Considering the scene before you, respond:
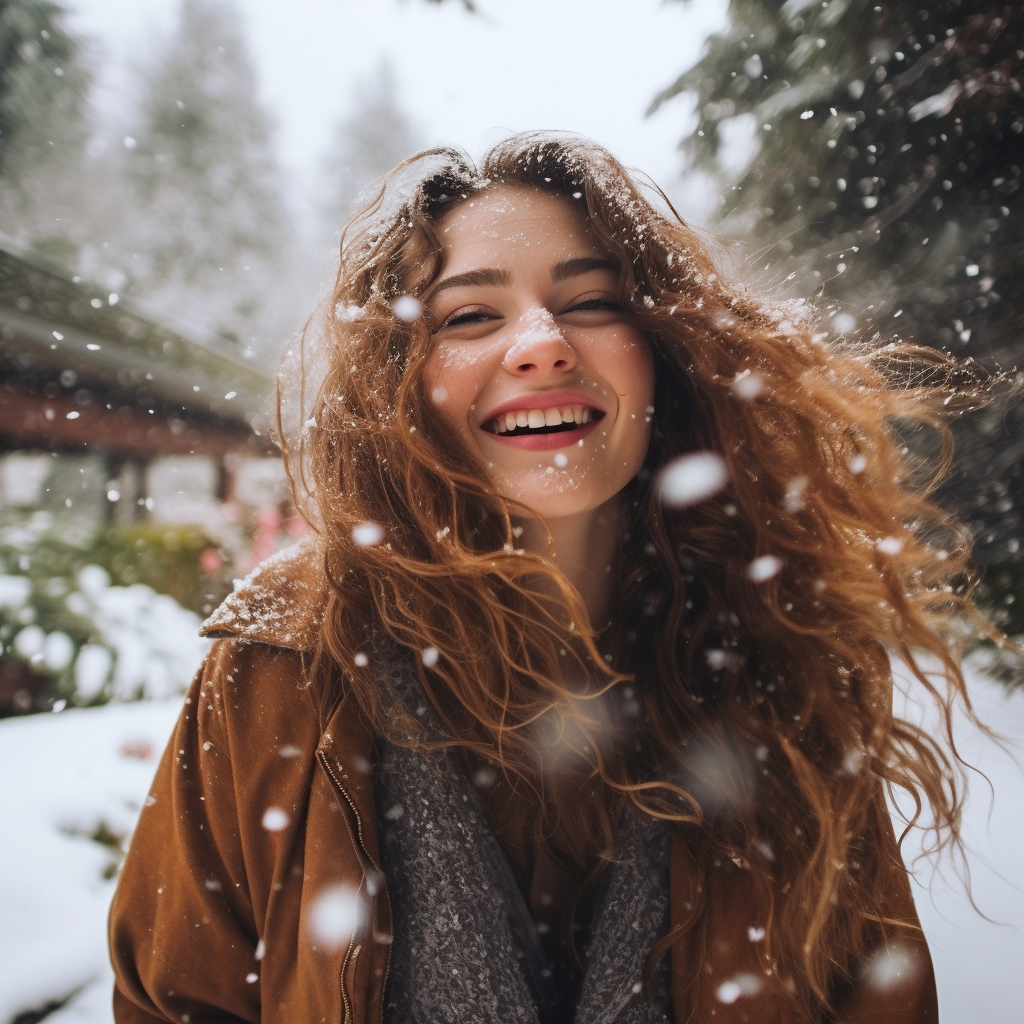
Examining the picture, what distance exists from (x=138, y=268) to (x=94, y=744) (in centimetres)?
564

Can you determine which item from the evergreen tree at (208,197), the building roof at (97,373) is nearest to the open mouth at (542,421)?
the building roof at (97,373)

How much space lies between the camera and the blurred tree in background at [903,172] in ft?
6.22

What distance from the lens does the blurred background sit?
74.2 inches

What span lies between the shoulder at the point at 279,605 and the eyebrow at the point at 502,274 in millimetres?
625

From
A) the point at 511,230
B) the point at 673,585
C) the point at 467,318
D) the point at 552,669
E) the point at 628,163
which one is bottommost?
the point at 552,669

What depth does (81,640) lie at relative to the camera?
2965mm

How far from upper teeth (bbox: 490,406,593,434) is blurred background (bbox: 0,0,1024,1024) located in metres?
0.67

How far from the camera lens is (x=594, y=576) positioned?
1477 millimetres

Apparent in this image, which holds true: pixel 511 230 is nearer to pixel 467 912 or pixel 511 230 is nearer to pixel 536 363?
pixel 536 363

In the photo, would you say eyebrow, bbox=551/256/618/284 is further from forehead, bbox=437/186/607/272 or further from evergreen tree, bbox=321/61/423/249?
evergreen tree, bbox=321/61/423/249

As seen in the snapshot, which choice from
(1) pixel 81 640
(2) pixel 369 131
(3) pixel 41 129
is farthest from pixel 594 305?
(2) pixel 369 131

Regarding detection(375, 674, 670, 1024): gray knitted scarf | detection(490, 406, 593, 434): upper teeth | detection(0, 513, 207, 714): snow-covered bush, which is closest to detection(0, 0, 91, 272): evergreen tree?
detection(0, 513, 207, 714): snow-covered bush

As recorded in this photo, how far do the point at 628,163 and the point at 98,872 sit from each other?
9.53 feet

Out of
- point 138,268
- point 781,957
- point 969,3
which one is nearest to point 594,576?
point 781,957
